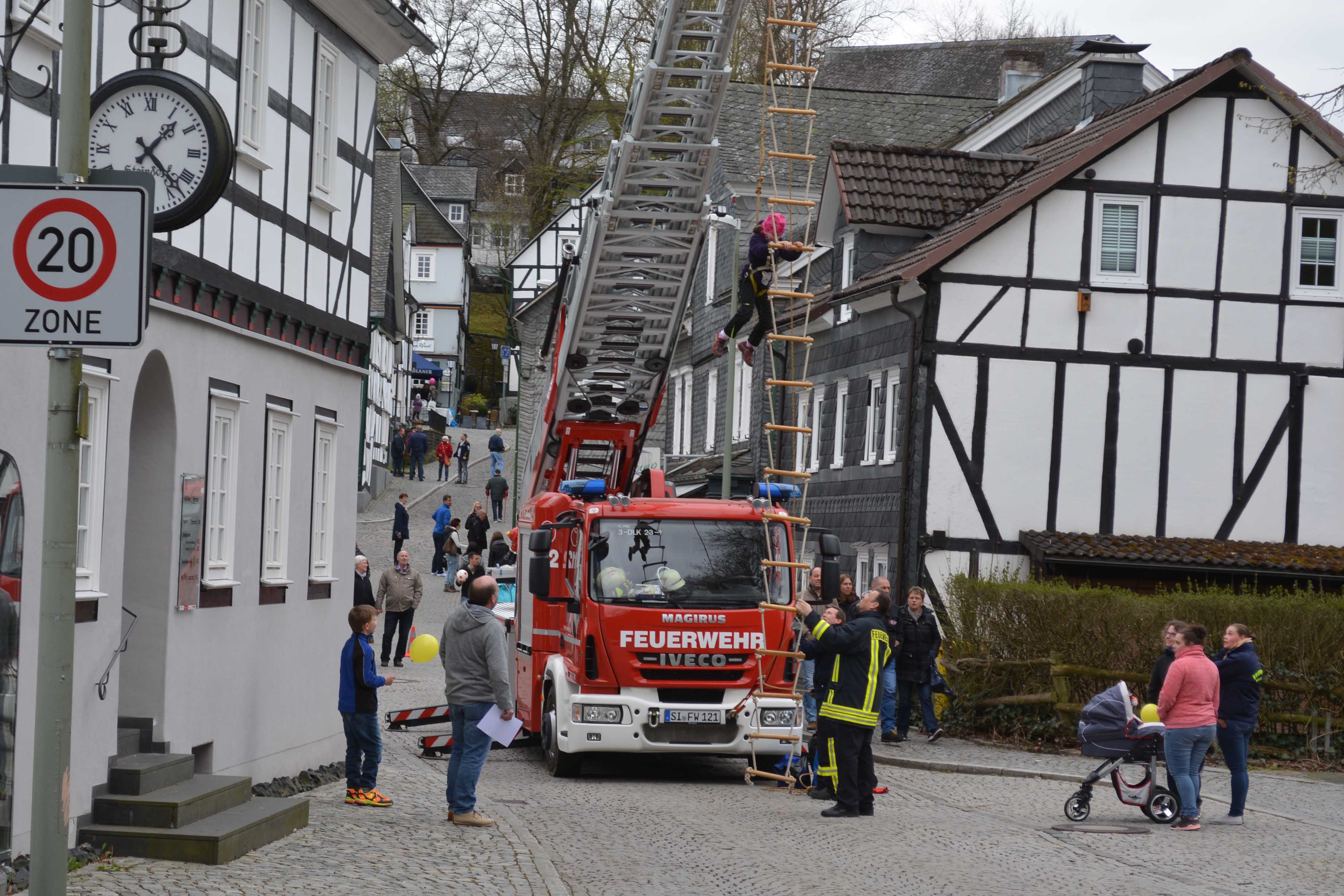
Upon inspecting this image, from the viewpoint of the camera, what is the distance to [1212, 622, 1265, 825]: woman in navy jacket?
1436cm

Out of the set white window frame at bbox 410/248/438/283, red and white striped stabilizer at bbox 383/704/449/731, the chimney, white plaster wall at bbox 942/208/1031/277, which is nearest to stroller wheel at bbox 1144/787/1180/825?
red and white striped stabilizer at bbox 383/704/449/731

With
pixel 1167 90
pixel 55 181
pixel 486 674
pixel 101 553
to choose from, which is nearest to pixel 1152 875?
pixel 486 674

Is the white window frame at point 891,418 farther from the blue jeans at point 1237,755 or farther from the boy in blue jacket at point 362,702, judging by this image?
the boy in blue jacket at point 362,702

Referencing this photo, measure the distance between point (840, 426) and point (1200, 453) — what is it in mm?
6418

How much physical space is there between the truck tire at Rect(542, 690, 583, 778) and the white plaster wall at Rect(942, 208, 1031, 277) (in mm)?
10955

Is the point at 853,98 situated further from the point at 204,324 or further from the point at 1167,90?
the point at 204,324

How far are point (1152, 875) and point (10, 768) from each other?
7049 millimetres

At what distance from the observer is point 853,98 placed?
131ft

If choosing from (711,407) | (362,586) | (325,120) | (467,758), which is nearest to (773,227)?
(325,120)

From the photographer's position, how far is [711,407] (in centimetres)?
3919

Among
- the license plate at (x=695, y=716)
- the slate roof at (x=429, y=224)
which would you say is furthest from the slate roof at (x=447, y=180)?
the license plate at (x=695, y=716)

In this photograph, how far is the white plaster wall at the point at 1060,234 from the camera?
25344mm

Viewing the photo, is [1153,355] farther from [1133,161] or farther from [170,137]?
[170,137]

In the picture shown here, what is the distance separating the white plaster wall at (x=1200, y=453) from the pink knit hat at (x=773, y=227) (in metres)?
11.3
